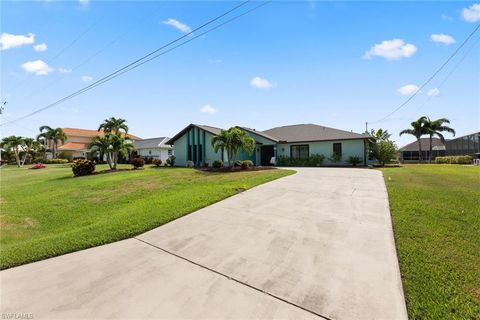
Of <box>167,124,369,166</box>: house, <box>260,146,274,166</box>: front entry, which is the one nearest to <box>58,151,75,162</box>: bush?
<box>167,124,369,166</box>: house

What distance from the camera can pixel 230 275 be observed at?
3.68m

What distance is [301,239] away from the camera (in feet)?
16.0

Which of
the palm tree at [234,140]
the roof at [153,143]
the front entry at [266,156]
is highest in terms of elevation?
the roof at [153,143]

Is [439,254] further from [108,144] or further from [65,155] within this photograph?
[65,155]

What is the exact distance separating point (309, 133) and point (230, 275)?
23940 millimetres

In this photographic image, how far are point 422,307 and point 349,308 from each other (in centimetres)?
83

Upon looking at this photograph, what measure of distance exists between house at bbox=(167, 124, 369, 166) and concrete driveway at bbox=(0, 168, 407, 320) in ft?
58.1

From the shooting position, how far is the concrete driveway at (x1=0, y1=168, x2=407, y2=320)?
116 inches

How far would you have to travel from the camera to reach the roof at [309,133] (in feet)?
75.9

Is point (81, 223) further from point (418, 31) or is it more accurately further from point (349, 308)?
point (418, 31)

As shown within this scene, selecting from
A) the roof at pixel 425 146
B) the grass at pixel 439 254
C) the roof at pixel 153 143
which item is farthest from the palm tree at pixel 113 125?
the roof at pixel 425 146

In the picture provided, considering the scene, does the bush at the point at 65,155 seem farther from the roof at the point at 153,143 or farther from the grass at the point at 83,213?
the grass at the point at 83,213

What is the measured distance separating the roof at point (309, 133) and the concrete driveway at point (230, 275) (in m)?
18.1

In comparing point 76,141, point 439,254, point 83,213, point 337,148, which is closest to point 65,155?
point 76,141
